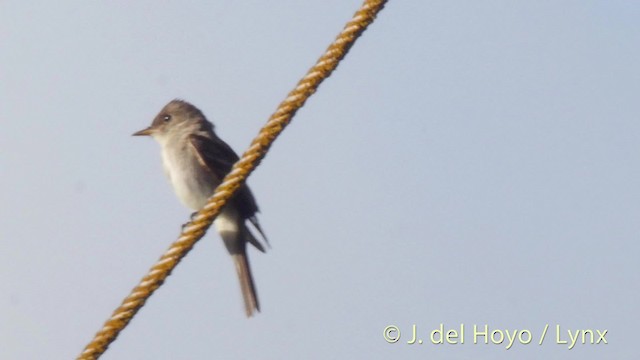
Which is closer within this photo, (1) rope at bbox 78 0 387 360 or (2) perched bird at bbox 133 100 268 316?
(1) rope at bbox 78 0 387 360

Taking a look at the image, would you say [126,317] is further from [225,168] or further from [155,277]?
[225,168]

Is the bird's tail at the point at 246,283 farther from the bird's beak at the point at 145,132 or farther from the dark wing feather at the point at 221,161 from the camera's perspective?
the bird's beak at the point at 145,132

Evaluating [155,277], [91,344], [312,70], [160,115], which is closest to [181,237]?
[155,277]

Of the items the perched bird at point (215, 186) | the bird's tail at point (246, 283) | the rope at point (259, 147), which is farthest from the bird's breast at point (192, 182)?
the rope at point (259, 147)

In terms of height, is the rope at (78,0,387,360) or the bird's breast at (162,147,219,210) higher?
the bird's breast at (162,147,219,210)

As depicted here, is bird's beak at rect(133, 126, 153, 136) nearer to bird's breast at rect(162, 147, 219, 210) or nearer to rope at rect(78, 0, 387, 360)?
bird's breast at rect(162, 147, 219, 210)

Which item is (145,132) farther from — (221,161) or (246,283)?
(246,283)

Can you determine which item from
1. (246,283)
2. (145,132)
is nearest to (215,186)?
(246,283)

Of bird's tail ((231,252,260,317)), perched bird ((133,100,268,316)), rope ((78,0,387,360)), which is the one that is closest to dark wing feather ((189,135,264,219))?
perched bird ((133,100,268,316))
